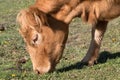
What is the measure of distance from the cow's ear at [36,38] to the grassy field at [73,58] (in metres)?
0.59

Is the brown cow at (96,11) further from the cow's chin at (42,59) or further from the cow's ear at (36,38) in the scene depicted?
the cow's chin at (42,59)

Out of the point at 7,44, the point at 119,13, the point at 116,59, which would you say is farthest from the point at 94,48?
the point at 7,44

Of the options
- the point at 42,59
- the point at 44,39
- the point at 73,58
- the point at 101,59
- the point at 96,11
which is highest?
the point at 96,11

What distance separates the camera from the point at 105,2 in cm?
741

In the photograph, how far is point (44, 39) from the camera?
7.29m

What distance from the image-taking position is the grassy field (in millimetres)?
7410

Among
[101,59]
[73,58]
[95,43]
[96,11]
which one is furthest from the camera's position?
[73,58]

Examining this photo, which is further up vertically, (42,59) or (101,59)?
(42,59)

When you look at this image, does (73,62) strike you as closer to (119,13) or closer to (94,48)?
(94,48)

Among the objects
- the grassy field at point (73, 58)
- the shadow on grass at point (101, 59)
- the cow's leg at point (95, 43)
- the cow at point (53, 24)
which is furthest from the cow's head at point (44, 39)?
the cow's leg at point (95, 43)

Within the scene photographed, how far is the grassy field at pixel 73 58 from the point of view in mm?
7410

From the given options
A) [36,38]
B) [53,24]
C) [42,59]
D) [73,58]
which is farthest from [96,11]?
[73,58]

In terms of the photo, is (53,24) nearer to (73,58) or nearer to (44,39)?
(44,39)

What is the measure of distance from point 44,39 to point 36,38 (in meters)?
0.14
